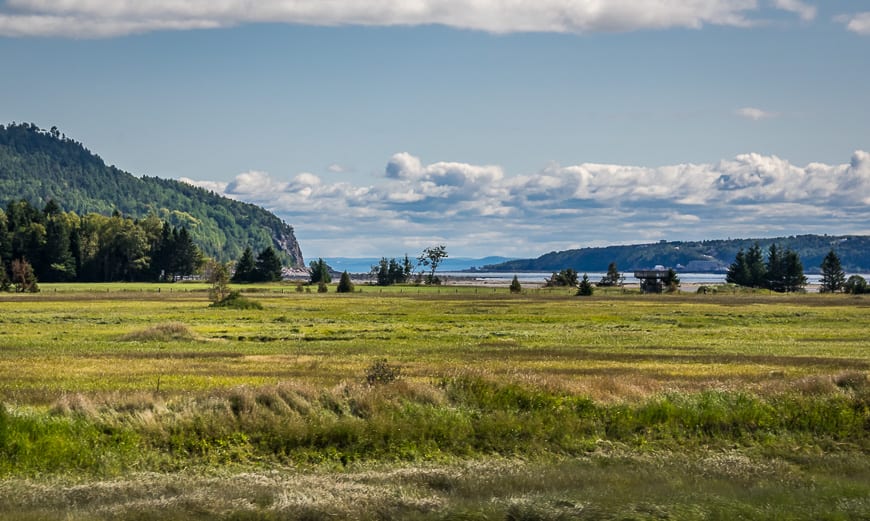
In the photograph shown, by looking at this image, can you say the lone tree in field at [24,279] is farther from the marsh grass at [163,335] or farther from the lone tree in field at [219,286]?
the marsh grass at [163,335]

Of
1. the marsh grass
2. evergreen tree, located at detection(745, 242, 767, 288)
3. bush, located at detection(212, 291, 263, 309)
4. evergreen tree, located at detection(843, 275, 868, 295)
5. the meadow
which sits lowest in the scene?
the meadow

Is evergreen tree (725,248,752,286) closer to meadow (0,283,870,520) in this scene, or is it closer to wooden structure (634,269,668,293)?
wooden structure (634,269,668,293)

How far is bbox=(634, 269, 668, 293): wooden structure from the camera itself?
170512 mm

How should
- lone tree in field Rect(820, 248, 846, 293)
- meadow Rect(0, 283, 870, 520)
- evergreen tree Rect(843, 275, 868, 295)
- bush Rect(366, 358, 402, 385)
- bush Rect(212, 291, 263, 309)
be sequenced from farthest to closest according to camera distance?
1. lone tree in field Rect(820, 248, 846, 293)
2. evergreen tree Rect(843, 275, 868, 295)
3. bush Rect(212, 291, 263, 309)
4. bush Rect(366, 358, 402, 385)
5. meadow Rect(0, 283, 870, 520)

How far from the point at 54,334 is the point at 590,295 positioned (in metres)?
104

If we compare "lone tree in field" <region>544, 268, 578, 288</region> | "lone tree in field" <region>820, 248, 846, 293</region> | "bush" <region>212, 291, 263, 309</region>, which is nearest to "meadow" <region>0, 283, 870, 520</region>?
"bush" <region>212, 291, 263, 309</region>

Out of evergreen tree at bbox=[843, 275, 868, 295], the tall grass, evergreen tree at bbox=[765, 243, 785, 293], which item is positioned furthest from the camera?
evergreen tree at bbox=[765, 243, 785, 293]

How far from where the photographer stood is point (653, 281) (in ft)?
569

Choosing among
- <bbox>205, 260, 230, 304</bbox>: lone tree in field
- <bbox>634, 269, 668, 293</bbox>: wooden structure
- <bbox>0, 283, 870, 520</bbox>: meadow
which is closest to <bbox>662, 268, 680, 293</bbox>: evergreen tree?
<bbox>634, 269, 668, 293</bbox>: wooden structure

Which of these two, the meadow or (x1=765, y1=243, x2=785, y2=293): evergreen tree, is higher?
(x1=765, y1=243, x2=785, y2=293): evergreen tree

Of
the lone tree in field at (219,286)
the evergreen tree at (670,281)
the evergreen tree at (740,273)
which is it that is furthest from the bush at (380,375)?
the evergreen tree at (740,273)

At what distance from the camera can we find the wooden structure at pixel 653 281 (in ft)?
559

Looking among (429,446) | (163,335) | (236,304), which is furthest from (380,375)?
(236,304)

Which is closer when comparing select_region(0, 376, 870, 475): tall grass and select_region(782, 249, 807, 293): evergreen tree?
select_region(0, 376, 870, 475): tall grass
